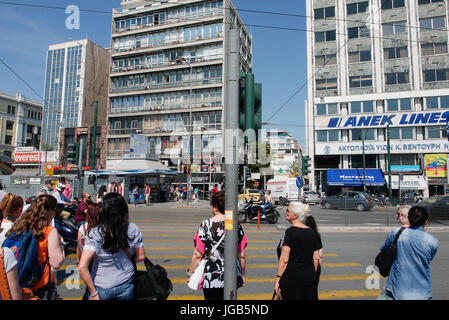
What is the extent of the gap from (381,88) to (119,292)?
45.0 meters

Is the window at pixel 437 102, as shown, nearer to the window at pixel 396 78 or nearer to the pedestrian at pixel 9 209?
the window at pixel 396 78

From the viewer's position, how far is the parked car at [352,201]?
2361cm

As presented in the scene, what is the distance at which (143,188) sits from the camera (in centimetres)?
2738

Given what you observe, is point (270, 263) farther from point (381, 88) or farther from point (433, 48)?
point (433, 48)

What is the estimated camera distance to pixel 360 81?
40.6 metres

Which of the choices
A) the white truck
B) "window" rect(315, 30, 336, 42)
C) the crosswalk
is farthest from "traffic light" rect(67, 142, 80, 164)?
"window" rect(315, 30, 336, 42)

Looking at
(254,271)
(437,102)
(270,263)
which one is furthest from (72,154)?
(437,102)

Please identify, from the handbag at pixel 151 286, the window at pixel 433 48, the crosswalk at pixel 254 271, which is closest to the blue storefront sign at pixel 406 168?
the window at pixel 433 48

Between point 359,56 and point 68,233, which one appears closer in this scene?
point 68,233

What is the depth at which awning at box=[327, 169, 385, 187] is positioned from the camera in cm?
3748

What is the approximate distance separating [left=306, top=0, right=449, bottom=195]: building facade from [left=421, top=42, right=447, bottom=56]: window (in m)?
0.11

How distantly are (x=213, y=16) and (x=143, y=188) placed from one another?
2812cm

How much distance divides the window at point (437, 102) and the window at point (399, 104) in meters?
2.21

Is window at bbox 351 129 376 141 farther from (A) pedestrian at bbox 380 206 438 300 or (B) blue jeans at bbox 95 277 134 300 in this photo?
(B) blue jeans at bbox 95 277 134 300
